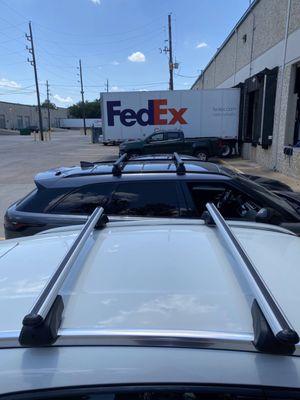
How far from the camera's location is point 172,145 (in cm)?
1880

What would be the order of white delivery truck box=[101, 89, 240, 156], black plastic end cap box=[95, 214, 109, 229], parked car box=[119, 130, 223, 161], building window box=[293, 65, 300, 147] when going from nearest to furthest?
black plastic end cap box=[95, 214, 109, 229] → building window box=[293, 65, 300, 147] → parked car box=[119, 130, 223, 161] → white delivery truck box=[101, 89, 240, 156]

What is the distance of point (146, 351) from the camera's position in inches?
40.9

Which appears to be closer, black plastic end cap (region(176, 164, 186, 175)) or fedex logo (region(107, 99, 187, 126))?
black plastic end cap (region(176, 164, 186, 175))

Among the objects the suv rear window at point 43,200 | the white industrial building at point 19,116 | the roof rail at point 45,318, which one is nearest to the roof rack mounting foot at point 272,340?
the roof rail at point 45,318

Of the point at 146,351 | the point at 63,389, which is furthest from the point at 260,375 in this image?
the point at 63,389

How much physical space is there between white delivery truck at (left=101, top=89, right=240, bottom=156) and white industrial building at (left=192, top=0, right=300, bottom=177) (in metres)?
0.86

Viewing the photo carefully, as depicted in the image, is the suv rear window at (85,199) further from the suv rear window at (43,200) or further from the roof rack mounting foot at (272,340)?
the roof rack mounting foot at (272,340)

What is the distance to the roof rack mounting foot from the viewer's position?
3.18 feet

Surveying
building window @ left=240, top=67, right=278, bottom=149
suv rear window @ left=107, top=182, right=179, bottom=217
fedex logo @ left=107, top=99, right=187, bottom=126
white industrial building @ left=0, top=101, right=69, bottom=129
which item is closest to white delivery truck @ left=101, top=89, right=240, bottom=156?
fedex logo @ left=107, top=99, right=187, bottom=126

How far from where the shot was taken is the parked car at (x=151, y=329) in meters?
0.98

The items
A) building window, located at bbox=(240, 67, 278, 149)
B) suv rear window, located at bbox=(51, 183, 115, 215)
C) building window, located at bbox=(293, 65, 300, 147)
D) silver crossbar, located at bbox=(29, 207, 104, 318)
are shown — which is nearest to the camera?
silver crossbar, located at bbox=(29, 207, 104, 318)

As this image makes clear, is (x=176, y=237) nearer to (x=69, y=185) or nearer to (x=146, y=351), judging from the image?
(x=146, y=351)

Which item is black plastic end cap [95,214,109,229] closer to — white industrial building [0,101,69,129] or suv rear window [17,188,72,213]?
suv rear window [17,188,72,213]

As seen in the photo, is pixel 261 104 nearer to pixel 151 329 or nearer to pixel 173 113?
pixel 173 113
